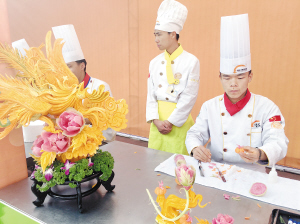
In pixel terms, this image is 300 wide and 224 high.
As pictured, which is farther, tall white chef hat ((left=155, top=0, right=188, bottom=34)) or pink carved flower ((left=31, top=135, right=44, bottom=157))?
tall white chef hat ((left=155, top=0, right=188, bottom=34))

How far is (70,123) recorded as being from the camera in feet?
2.47

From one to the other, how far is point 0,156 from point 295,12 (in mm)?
2953

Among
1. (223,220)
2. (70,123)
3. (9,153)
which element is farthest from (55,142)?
(223,220)

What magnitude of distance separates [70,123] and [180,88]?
1393 mm

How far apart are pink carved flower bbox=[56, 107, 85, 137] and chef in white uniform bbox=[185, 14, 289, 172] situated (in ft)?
2.31

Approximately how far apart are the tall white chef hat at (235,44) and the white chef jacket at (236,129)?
9.4 inches

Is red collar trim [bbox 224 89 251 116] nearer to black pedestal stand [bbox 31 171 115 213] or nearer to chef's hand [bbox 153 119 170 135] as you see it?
chef's hand [bbox 153 119 170 135]

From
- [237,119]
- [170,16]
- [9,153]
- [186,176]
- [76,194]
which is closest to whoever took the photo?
[186,176]

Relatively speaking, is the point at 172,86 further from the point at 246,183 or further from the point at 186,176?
the point at 186,176

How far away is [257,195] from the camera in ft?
2.94

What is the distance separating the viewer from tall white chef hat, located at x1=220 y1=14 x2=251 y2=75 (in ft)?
4.23

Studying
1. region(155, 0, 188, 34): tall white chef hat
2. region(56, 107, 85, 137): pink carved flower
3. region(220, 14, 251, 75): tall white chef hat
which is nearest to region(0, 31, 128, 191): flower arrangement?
region(56, 107, 85, 137): pink carved flower

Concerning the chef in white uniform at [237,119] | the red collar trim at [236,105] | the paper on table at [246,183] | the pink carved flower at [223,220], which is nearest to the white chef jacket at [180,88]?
the chef in white uniform at [237,119]

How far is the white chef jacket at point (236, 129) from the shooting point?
4.50ft
